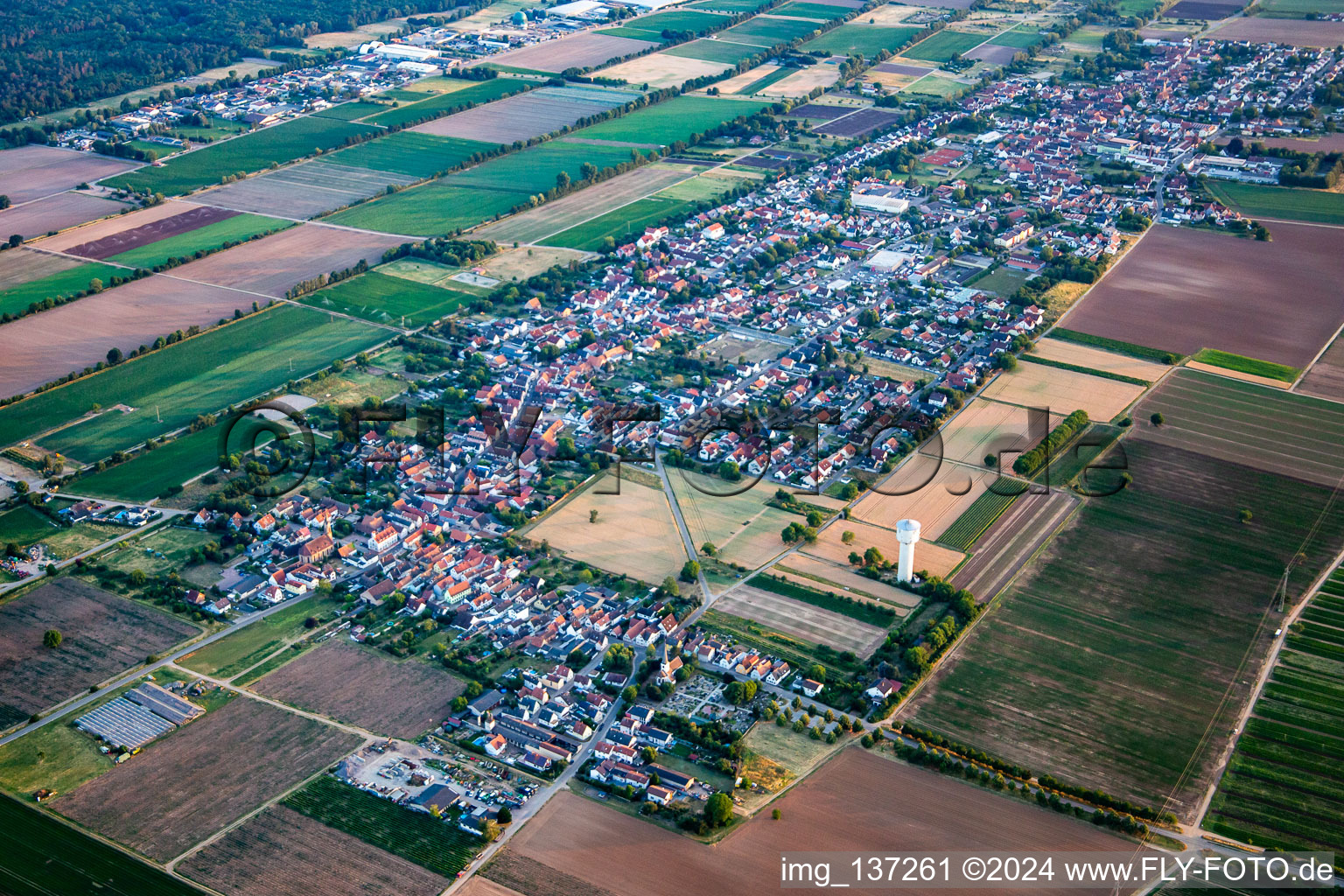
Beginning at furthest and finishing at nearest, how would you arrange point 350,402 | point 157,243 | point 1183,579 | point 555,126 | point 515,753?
point 555,126 < point 157,243 < point 350,402 < point 1183,579 < point 515,753

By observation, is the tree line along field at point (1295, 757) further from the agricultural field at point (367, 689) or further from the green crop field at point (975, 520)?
the agricultural field at point (367, 689)

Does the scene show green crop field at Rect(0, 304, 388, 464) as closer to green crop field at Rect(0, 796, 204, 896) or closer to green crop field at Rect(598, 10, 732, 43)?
green crop field at Rect(0, 796, 204, 896)

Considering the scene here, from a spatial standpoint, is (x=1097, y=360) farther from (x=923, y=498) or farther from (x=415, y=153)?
(x=415, y=153)

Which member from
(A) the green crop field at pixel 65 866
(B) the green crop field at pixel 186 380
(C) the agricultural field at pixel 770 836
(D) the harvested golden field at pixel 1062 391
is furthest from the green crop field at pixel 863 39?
(A) the green crop field at pixel 65 866

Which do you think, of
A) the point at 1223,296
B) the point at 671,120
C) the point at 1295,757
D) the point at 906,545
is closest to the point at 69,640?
the point at 906,545

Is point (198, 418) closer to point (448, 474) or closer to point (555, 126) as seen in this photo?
point (448, 474)

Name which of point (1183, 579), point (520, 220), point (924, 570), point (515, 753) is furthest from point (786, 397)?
point (520, 220)
